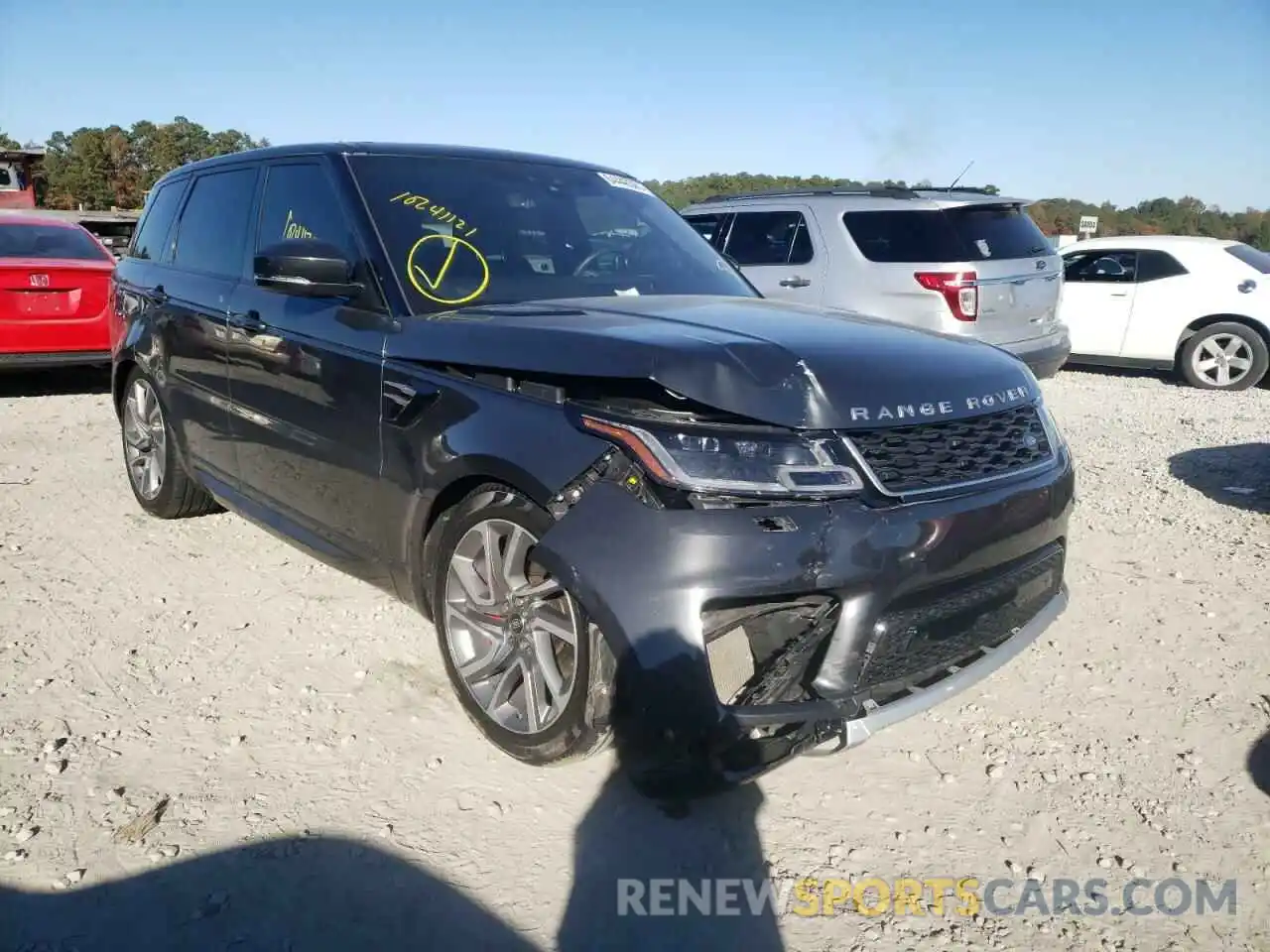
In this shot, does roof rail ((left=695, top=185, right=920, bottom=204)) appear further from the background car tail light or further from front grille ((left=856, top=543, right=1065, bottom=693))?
front grille ((left=856, top=543, right=1065, bottom=693))

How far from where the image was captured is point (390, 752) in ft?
9.63

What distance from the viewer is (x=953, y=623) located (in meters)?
2.55

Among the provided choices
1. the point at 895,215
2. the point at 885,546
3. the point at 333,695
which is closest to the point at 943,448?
the point at 885,546

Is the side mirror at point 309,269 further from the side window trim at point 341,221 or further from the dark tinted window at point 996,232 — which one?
the dark tinted window at point 996,232

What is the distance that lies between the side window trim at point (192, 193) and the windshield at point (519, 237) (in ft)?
2.76

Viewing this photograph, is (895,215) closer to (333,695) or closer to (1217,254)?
(1217,254)

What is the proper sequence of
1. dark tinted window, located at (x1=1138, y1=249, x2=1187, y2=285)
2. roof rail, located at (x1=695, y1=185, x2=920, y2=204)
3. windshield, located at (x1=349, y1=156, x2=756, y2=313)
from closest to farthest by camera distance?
windshield, located at (x1=349, y1=156, x2=756, y2=313) → roof rail, located at (x1=695, y1=185, x2=920, y2=204) → dark tinted window, located at (x1=1138, y1=249, x2=1187, y2=285)

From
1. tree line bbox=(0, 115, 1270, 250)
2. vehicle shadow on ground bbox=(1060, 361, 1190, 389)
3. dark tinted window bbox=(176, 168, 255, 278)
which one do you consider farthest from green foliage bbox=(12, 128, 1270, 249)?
dark tinted window bbox=(176, 168, 255, 278)

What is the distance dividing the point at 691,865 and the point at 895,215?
239 inches

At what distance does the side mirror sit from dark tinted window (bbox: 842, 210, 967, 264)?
516 cm

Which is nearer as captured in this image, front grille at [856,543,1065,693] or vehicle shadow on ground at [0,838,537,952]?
vehicle shadow on ground at [0,838,537,952]

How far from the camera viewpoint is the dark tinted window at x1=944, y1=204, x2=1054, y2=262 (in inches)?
287

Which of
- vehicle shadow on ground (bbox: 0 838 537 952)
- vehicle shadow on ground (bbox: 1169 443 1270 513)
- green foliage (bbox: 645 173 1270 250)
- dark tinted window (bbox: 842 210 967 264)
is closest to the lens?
vehicle shadow on ground (bbox: 0 838 537 952)

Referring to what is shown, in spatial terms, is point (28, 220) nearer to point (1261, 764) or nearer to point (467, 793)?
point (467, 793)
